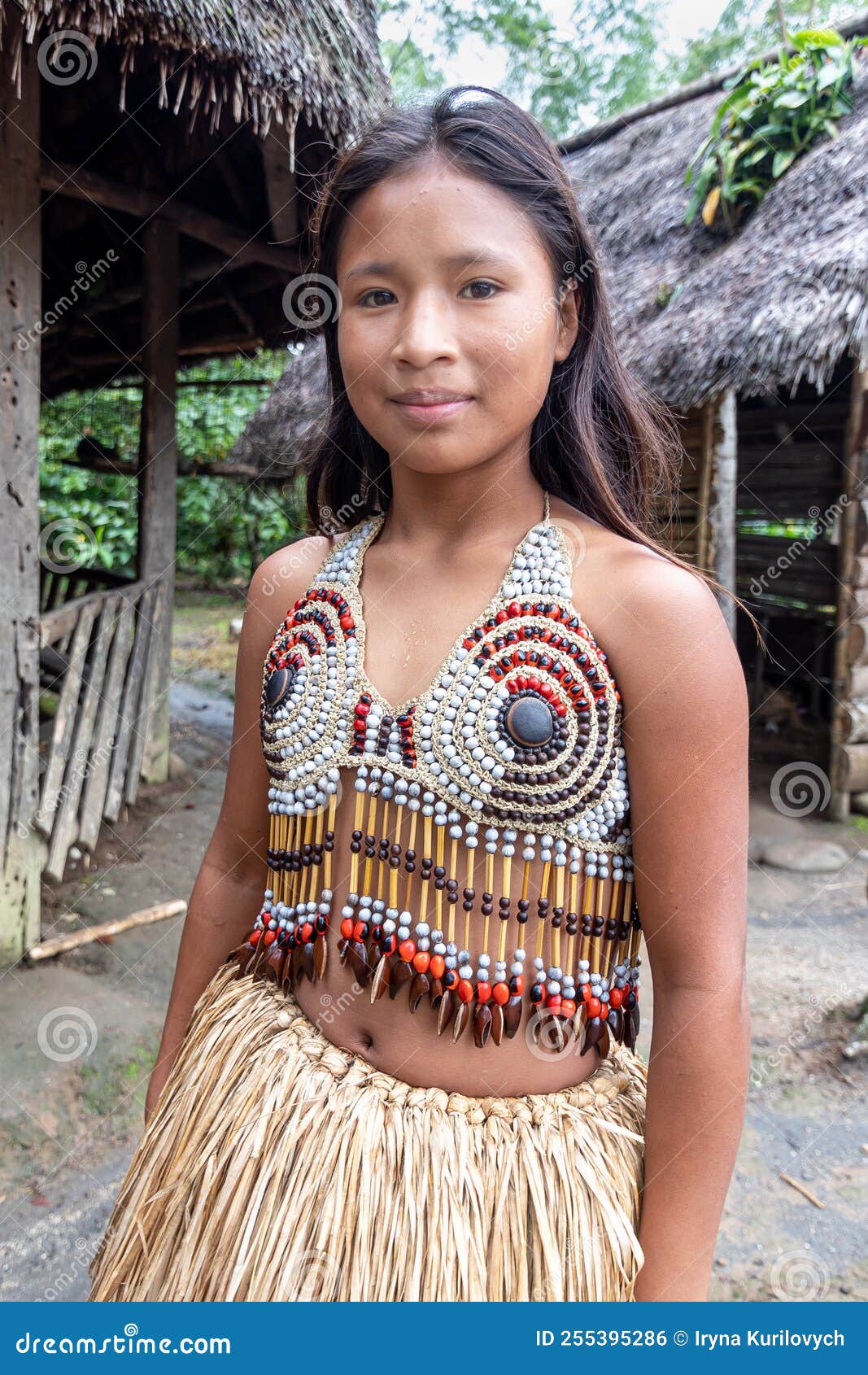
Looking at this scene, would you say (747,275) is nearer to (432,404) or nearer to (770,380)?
(770,380)

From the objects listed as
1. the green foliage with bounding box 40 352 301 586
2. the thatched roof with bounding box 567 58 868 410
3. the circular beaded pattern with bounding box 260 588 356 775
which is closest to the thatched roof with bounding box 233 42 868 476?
the thatched roof with bounding box 567 58 868 410

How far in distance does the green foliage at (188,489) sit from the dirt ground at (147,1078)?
5813 mm

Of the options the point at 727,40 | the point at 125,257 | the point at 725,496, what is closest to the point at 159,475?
the point at 125,257

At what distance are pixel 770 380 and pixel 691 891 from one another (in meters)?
4.81

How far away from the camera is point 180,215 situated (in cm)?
480

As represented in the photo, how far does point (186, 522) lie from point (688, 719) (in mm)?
13537

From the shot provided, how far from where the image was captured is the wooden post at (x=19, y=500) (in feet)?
10.8

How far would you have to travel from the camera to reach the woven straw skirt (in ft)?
3.34

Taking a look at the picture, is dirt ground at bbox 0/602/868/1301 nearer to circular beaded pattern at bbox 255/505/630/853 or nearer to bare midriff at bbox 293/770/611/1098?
bare midriff at bbox 293/770/611/1098

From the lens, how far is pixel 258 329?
5.87 metres

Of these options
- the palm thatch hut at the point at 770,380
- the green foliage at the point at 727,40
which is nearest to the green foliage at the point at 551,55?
the green foliage at the point at 727,40

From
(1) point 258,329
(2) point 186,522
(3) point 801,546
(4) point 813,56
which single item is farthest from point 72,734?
(2) point 186,522

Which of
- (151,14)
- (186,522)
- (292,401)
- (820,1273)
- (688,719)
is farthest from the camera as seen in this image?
(186,522)
